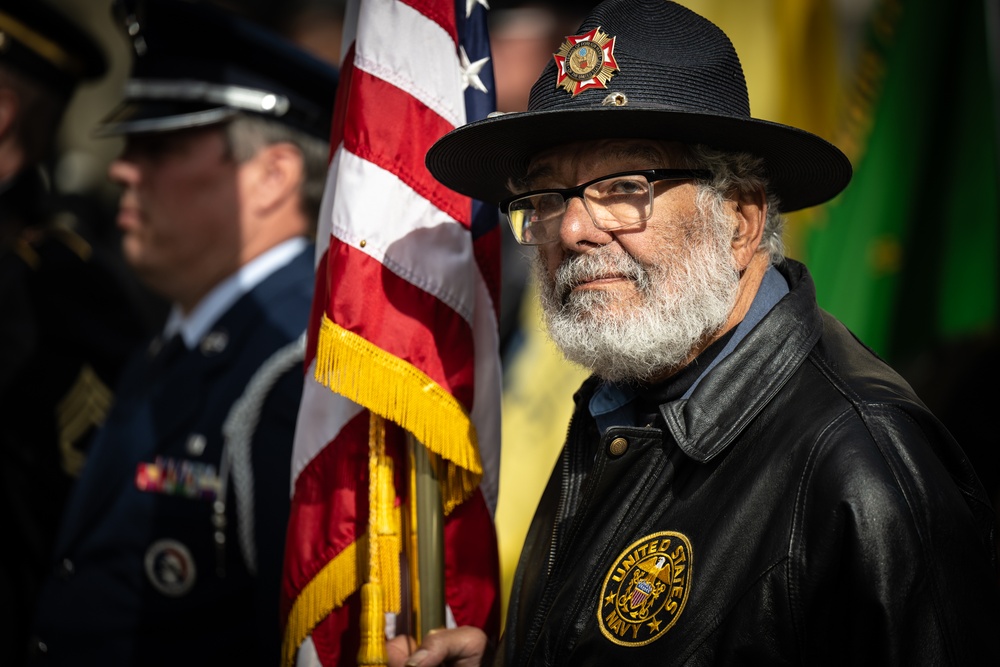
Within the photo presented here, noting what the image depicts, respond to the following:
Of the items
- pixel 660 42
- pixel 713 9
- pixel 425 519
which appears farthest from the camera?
pixel 713 9

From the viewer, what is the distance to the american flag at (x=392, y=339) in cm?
272

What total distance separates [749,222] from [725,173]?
0.47ft

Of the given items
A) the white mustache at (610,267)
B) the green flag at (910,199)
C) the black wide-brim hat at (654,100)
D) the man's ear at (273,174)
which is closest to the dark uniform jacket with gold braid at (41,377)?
the man's ear at (273,174)

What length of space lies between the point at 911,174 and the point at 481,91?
2889mm

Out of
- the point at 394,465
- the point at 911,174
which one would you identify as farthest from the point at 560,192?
the point at 911,174

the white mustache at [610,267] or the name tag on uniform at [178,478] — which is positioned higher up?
the white mustache at [610,267]

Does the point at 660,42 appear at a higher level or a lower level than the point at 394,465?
higher

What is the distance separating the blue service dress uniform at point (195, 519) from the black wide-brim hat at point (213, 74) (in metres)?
0.75

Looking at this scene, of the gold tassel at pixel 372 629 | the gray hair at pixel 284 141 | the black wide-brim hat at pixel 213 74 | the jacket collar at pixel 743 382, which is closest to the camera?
the jacket collar at pixel 743 382

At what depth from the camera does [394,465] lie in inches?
111

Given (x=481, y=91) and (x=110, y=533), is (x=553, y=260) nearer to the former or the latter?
(x=481, y=91)

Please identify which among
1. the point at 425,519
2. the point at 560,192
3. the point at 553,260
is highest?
the point at 560,192

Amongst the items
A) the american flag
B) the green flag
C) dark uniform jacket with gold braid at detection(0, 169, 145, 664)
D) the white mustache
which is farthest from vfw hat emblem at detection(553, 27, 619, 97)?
the green flag

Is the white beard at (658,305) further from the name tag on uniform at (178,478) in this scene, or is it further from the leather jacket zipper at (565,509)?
the name tag on uniform at (178,478)
